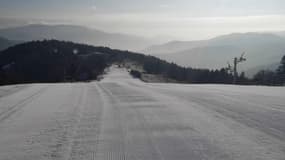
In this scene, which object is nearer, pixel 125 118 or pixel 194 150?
pixel 194 150

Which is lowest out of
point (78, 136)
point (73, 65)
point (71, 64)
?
point (78, 136)

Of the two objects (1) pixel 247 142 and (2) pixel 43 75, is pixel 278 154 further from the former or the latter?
(2) pixel 43 75

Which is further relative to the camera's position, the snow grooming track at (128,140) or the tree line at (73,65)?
the tree line at (73,65)

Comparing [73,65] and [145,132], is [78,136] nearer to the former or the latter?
[145,132]

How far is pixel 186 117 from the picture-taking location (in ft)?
25.5

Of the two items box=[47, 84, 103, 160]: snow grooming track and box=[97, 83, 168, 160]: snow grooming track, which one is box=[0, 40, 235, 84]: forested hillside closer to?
box=[47, 84, 103, 160]: snow grooming track

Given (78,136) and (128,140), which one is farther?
(78,136)

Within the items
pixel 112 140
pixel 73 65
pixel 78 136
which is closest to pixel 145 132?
pixel 112 140

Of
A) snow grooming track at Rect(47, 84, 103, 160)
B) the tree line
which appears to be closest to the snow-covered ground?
snow grooming track at Rect(47, 84, 103, 160)

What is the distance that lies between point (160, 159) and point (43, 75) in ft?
349

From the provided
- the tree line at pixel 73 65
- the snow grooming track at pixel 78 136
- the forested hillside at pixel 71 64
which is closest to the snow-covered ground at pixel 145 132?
the snow grooming track at pixel 78 136

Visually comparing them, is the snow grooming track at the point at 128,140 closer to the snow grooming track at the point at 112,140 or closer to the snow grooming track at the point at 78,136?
the snow grooming track at the point at 112,140

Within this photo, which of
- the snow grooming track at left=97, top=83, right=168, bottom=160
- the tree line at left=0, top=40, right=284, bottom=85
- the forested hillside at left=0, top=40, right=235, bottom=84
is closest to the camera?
the snow grooming track at left=97, top=83, right=168, bottom=160

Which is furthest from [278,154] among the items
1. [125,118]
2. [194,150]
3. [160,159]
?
[125,118]
